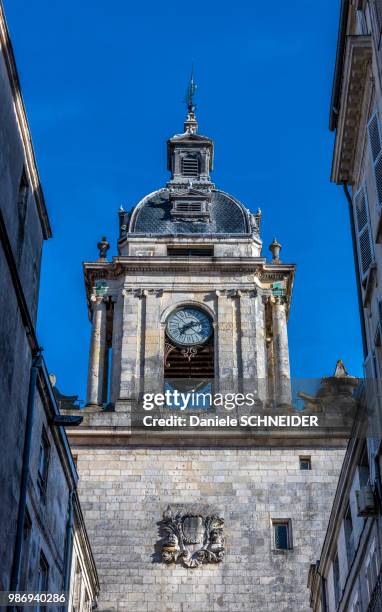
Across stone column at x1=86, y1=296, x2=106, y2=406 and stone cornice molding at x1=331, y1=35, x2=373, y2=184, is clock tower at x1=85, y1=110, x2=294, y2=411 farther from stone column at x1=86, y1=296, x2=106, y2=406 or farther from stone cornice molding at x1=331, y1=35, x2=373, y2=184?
stone cornice molding at x1=331, y1=35, x2=373, y2=184

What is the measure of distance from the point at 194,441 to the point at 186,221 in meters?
11.5

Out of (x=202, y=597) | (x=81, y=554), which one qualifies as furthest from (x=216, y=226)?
(x=81, y=554)

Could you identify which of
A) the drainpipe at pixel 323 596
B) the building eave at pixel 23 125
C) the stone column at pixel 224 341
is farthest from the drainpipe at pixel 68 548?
the stone column at pixel 224 341

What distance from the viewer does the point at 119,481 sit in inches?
1543

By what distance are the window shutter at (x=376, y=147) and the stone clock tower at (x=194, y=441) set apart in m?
18.6

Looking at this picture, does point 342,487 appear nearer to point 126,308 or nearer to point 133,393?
point 133,393

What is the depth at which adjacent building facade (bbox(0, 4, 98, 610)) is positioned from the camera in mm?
20688

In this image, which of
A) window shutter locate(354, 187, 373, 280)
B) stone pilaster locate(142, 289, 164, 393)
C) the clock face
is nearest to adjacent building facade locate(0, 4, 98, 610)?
window shutter locate(354, 187, 373, 280)

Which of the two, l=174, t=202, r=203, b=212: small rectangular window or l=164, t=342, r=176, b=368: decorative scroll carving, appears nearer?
l=164, t=342, r=176, b=368: decorative scroll carving

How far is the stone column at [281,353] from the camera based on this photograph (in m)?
43.0

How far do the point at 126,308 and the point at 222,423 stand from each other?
6.62 metres

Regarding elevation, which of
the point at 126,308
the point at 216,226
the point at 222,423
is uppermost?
the point at 216,226

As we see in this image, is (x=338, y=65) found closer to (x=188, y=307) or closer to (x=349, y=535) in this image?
(x=349, y=535)

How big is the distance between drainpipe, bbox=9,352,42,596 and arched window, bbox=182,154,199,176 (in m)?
28.6
